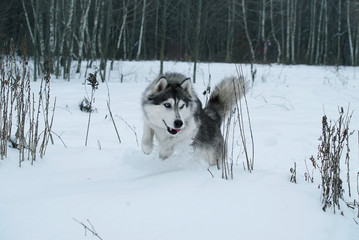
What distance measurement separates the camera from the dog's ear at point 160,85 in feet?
11.2

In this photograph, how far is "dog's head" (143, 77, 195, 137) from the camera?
3.26m

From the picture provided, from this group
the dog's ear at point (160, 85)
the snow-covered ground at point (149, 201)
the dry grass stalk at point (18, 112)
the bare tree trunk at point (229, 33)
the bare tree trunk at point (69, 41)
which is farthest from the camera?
the bare tree trunk at point (229, 33)

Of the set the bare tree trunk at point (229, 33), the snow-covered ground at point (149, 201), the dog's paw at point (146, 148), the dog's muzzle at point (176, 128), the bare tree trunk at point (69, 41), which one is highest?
the bare tree trunk at point (229, 33)

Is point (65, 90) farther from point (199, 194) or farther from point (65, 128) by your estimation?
point (199, 194)

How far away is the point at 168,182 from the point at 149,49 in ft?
91.7

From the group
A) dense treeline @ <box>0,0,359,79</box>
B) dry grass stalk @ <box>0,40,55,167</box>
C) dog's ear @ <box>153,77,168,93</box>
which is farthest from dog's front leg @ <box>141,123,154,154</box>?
dense treeline @ <box>0,0,359,79</box>

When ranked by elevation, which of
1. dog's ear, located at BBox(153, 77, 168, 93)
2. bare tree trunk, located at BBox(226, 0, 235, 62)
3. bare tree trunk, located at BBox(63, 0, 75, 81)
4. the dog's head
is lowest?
the dog's head

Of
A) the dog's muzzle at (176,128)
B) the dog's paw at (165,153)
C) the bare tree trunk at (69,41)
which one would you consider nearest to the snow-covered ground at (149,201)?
the dog's paw at (165,153)

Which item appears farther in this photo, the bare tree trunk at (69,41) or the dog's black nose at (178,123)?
the bare tree trunk at (69,41)

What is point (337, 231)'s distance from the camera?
1924 millimetres

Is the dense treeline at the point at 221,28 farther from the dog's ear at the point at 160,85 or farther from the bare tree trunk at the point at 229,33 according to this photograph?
the dog's ear at the point at 160,85

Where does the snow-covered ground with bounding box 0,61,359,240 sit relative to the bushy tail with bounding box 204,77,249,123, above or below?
below

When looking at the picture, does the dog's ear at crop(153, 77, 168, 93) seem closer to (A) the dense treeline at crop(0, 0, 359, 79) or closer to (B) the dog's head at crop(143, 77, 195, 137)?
(B) the dog's head at crop(143, 77, 195, 137)

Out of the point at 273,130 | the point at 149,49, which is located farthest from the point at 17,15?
the point at 273,130
